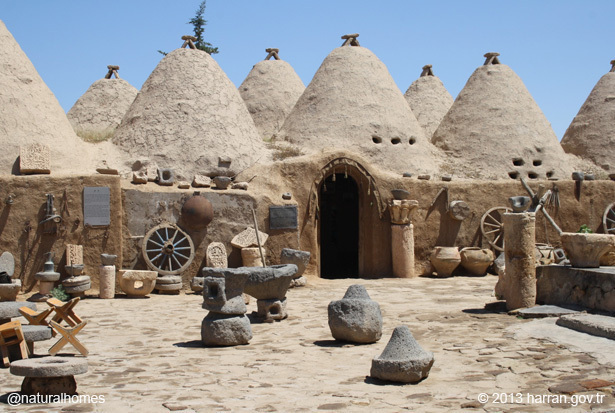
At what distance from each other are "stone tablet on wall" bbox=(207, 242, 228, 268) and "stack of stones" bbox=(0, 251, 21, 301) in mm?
3332

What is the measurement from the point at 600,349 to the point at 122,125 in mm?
12492

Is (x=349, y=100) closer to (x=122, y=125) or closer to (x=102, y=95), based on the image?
(x=122, y=125)

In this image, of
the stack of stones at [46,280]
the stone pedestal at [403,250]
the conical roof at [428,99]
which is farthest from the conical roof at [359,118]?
the stack of stones at [46,280]

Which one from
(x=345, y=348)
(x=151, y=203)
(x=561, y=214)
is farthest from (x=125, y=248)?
(x=561, y=214)

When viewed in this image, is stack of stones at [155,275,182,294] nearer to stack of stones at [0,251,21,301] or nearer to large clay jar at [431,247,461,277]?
stack of stones at [0,251,21,301]

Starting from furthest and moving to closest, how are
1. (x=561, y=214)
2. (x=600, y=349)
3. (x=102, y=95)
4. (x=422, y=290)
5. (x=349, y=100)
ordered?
(x=102, y=95) < (x=349, y=100) < (x=561, y=214) < (x=422, y=290) < (x=600, y=349)

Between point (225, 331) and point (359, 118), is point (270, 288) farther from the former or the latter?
point (359, 118)

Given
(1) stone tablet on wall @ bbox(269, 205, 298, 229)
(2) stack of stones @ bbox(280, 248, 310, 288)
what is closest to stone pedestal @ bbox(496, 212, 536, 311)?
(2) stack of stones @ bbox(280, 248, 310, 288)

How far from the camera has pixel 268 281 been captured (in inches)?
328

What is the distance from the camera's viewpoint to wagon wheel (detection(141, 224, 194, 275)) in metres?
12.1

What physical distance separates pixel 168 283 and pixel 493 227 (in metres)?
7.62

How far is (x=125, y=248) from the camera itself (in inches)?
473

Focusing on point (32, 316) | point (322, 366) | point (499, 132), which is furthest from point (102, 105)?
point (322, 366)

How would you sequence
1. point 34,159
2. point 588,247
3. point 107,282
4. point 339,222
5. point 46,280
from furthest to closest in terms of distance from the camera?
point 339,222 < point 34,159 < point 107,282 < point 46,280 < point 588,247
